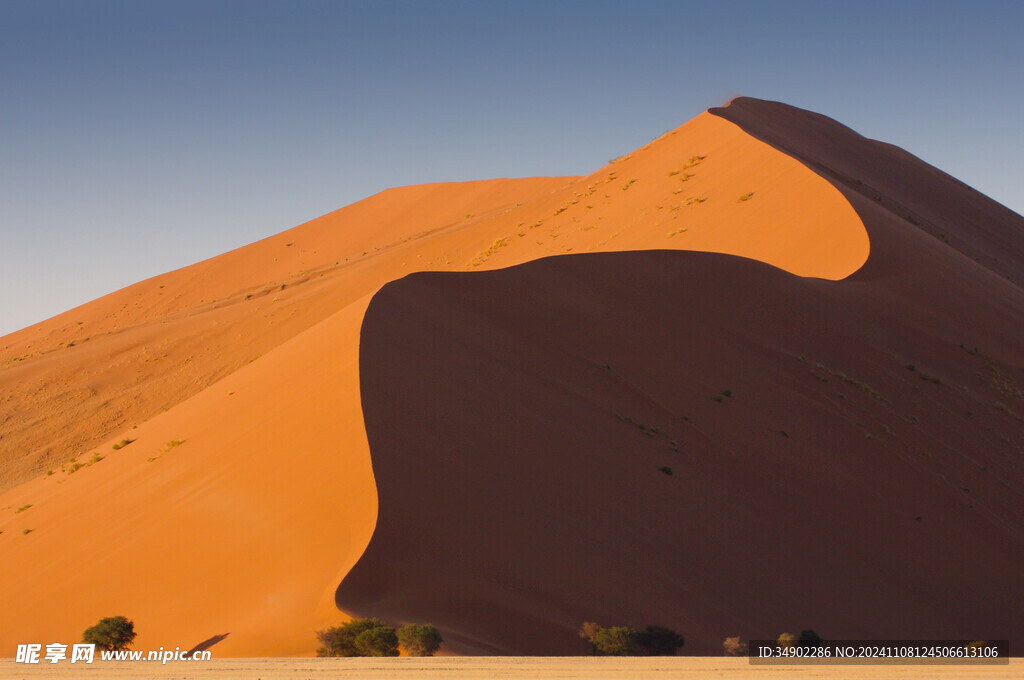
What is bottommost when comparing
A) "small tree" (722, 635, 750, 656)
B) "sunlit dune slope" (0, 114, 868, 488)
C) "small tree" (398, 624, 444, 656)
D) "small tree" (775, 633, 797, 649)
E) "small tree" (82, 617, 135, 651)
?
"small tree" (775, 633, 797, 649)

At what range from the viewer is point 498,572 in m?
10.1

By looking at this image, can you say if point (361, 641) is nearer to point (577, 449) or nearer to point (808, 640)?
point (808, 640)

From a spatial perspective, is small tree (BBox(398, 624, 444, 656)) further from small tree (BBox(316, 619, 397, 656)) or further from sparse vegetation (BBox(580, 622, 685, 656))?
sparse vegetation (BBox(580, 622, 685, 656))

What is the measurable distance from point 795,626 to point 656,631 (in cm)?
281

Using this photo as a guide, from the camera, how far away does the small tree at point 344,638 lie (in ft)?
26.9

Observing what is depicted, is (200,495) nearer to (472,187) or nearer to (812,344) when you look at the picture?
(812,344)

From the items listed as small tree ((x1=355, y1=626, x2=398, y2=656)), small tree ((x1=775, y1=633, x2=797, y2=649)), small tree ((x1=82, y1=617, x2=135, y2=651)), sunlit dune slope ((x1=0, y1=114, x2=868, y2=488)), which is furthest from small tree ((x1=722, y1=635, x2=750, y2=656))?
sunlit dune slope ((x1=0, y1=114, x2=868, y2=488))

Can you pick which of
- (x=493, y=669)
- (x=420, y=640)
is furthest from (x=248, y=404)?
(x=493, y=669)

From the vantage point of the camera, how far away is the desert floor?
304 inches

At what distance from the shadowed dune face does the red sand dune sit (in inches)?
2.1

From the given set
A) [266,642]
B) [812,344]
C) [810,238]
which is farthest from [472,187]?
[266,642]

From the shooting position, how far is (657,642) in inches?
361

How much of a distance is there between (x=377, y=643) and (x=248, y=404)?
700cm

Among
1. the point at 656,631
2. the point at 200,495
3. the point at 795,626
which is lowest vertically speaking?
the point at 795,626
